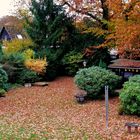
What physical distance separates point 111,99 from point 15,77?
924cm

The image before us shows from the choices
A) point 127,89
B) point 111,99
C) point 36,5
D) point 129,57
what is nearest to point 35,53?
point 36,5

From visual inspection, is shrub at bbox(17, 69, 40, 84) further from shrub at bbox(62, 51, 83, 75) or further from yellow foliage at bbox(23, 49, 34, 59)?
shrub at bbox(62, 51, 83, 75)

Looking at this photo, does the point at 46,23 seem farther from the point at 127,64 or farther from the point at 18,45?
the point at 127,64

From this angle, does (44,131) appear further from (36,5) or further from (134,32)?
(36,5)

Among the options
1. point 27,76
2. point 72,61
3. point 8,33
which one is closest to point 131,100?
point 27,76

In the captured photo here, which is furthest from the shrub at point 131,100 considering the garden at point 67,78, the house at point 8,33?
the house at point 8,33

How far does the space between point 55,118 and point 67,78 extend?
46.6 ft

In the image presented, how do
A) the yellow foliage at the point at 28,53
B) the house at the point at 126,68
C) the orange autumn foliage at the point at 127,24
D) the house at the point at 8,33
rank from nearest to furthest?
the orange autumn foliage at the point at 127,24 → the house at the point at 126,68 → the yellow foliage at the point at 28,53 → the house at the point at 8,33

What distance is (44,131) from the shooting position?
14.2 meters

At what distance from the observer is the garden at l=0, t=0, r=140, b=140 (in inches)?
593

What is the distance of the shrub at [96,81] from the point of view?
21266 mm

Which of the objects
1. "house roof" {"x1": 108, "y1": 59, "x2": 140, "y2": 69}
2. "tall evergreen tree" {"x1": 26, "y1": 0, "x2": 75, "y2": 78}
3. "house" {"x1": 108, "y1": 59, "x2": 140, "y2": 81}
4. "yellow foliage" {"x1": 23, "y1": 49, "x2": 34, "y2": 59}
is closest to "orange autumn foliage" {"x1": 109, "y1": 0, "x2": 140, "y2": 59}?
"house roof" {"x1": 108, "y1": 59, "x2": 140, "y2": 69}

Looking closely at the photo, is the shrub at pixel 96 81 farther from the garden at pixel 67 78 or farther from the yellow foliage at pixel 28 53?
the yellow foliage at pixel 28 53

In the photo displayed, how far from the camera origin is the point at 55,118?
56.3 ft
